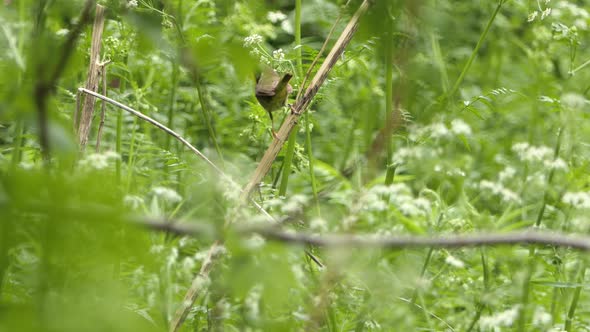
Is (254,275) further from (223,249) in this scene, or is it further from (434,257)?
(434,257)

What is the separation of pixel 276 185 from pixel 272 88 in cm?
47

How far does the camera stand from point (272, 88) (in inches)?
67.4

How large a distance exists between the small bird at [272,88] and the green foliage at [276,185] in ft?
0.20

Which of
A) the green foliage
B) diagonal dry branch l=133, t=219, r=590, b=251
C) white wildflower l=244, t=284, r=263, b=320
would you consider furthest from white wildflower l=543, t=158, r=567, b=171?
diagonal dry branch l=133, t=219, r=590, b=251

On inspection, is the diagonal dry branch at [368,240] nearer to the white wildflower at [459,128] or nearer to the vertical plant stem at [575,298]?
the white wildflower at [459,128]

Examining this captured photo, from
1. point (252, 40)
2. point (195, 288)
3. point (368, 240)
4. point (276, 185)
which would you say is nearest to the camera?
point (368, 240)

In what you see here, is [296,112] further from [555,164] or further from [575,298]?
[575,298]

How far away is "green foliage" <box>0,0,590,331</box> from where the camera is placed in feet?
1.88

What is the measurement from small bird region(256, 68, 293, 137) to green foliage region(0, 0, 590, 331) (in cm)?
6

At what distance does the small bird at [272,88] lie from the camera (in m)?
1.70

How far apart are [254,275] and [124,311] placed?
0.56 feet

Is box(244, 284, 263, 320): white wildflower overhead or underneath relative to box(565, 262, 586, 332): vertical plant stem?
overhead

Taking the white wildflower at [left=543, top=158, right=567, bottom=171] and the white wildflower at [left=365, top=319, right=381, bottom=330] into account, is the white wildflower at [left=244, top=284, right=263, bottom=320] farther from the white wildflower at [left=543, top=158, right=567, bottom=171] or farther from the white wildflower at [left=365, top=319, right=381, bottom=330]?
the white wildflower at [left=543, top=158, right=567, bottom=171]

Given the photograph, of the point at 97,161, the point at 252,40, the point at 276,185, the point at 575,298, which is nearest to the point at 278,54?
the point at 252,40
